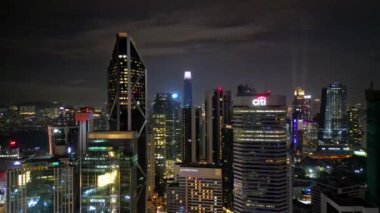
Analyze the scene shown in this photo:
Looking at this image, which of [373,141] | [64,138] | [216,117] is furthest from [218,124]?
[373,141]

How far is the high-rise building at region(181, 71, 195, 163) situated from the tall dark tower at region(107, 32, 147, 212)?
560cm

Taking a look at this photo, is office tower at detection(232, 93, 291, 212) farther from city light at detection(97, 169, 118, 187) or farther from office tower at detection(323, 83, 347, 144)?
office tower at detection(323, 83, 347, 144)

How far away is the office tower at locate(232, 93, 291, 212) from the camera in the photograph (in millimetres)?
12008

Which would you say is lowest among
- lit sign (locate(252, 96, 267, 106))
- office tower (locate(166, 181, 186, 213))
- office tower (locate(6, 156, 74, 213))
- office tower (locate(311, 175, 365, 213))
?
office tower (locate(166, 181, 186, 213))

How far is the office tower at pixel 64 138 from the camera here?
12945 millimetres

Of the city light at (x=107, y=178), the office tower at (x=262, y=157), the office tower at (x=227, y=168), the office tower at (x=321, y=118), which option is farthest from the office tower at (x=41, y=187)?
the office tower at (x=321, y=118)

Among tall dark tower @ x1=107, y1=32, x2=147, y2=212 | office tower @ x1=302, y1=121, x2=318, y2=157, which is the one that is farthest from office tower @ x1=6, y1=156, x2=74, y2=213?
office tower @ x1=302, y1=121, x2=318, y2=157

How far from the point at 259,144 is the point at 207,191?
159 inches

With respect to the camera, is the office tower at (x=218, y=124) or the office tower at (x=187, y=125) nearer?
the office tower at (x=218, y=124)

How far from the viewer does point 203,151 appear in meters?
21.0

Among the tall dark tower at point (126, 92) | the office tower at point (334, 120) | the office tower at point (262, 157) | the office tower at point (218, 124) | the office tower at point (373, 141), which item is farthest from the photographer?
the office tower at point (334, 120)

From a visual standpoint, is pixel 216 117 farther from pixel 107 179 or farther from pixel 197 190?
pixel 107 179

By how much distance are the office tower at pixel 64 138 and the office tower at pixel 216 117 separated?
842cm

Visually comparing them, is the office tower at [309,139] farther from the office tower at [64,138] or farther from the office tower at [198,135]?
the office tower at [64,138]
